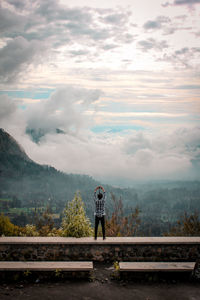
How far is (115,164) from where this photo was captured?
7190 inches

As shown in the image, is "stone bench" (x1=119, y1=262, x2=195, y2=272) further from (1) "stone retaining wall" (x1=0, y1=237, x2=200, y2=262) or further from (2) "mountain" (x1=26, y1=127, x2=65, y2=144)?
(2) "mountain" (x1=26, y1=127, x2=65, y2=144)

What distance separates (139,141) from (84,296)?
7207 inches

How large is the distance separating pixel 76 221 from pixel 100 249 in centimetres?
95

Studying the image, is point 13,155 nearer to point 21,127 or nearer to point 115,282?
point 21,127

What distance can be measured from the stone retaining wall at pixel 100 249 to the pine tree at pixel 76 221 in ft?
1.14

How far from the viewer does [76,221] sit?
8359 mm

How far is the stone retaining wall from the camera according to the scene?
7.73 metres

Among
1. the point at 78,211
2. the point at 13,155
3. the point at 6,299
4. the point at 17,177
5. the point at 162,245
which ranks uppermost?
the point at 13,155

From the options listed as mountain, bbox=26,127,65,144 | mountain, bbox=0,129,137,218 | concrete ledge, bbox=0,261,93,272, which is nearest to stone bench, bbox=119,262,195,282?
concrete ledge, bbox=0,261,93,272

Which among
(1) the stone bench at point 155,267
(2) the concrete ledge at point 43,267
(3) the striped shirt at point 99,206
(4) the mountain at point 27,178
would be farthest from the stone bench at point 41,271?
(4) the mountain at point 27,178

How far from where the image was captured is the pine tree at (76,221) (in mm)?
8320

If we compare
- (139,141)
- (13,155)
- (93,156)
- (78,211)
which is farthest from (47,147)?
(78,211)

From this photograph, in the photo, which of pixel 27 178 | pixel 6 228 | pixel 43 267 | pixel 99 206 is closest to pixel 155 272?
pixel 99 206

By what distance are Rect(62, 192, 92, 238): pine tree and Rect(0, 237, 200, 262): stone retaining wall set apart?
0.35 meters
